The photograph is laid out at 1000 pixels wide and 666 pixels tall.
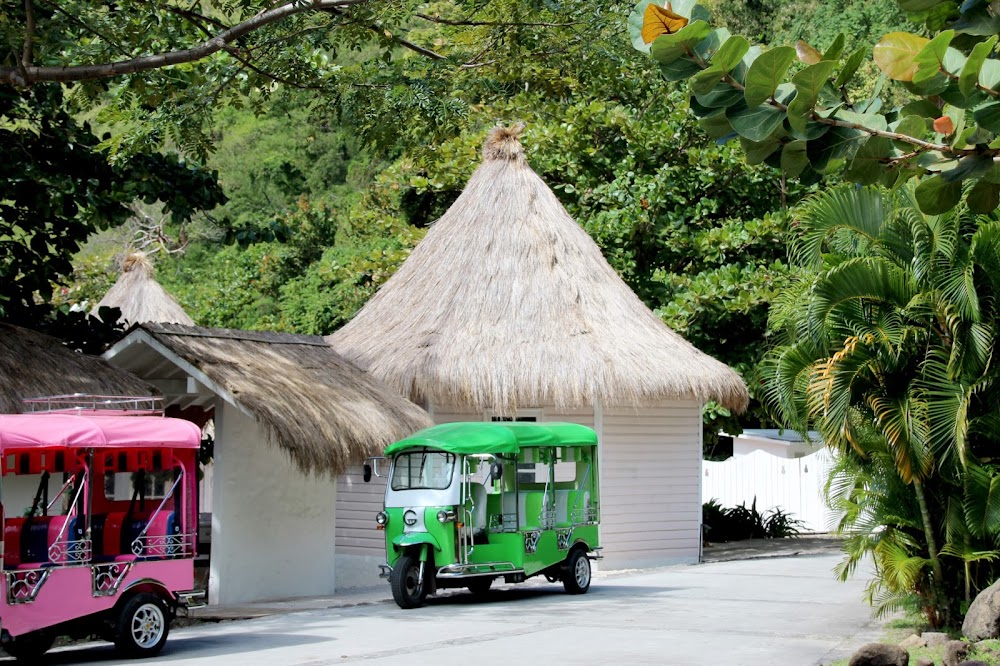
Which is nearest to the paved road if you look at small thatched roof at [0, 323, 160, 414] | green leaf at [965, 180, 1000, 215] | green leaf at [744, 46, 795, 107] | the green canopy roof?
the green canopy roof

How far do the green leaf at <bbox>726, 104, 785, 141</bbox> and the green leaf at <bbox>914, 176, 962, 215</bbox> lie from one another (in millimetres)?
1063

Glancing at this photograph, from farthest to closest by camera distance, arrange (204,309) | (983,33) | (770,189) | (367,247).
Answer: (204,309)
(367,247)
(770,189)
(983,33)

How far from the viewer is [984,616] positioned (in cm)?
1093

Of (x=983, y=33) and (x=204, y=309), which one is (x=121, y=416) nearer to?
(x=983, y=33)

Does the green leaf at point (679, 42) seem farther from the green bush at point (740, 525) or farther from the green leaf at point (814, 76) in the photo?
the green bush at point (740, 525)

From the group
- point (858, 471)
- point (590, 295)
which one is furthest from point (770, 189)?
point (858, 471)

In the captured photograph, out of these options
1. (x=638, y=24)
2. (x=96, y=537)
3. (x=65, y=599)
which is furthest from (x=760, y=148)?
(x=96, y=537)

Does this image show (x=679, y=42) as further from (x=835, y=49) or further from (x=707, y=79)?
(x=835, y=49)

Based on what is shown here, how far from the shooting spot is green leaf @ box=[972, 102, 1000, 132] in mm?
5383

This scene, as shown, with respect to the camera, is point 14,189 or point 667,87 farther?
point 667,87

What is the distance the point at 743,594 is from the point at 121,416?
7892mm

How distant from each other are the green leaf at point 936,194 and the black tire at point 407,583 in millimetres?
8964

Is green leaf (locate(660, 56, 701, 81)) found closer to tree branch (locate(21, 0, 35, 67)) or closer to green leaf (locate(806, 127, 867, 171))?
green leaf (locate(806, 127, 867, 171))

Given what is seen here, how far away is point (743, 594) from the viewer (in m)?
15.0
